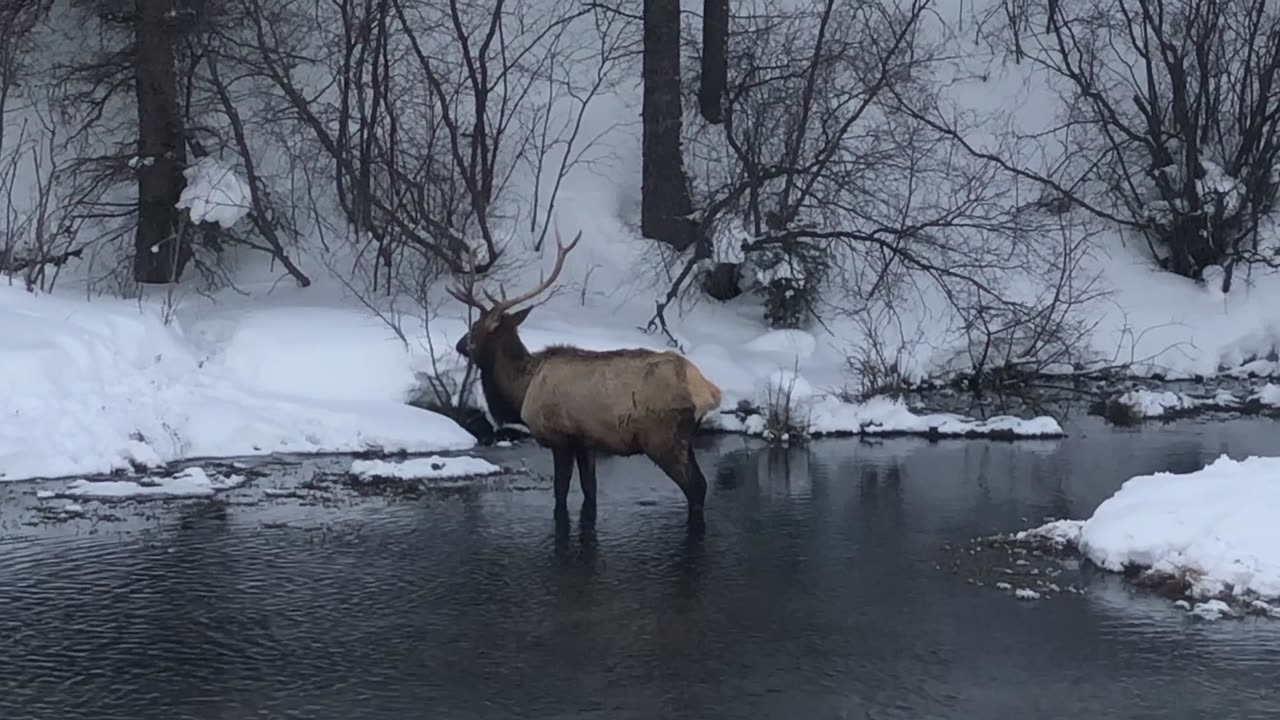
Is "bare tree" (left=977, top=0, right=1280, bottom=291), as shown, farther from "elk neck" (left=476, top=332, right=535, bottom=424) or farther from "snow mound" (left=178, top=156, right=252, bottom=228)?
"elk neck" (left=476, top=332, right=535, bottom=424)

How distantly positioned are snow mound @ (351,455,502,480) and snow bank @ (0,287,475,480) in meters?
1.26

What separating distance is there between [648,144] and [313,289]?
497 cm

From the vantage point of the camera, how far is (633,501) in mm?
11336

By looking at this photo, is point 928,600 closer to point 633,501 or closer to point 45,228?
point 633,501

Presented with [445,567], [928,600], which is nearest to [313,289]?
[445,567]

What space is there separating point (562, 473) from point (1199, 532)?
440 centimetres

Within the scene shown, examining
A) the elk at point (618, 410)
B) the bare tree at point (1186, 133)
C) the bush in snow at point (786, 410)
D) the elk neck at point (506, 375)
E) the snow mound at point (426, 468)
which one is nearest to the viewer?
the elk at point (618, 410)

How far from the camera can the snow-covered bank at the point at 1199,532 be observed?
8156 millimetres

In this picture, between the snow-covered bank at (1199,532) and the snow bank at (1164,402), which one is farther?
the snow bank at (1164,402)

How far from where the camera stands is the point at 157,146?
64.8 feet

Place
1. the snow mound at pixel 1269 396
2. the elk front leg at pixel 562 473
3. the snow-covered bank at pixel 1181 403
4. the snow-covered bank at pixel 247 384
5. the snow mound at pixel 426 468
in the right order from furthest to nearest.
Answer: the snow mound at pixel 1269 396 → the snow-covered bank at pixel 1181 403 → the snow-covered bank at pixel 247 384 → the snow mound at pixel 426 468 → the elk front leg at pixel 562 473

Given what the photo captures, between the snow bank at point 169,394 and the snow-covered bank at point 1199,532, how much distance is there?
6614mm

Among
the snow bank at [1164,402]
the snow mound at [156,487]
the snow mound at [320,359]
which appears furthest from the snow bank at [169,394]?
the snow bank at [1164,402]

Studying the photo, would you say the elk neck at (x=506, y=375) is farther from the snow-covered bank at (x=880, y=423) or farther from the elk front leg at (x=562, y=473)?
the snow-covered bank at (x=880, y=423)
